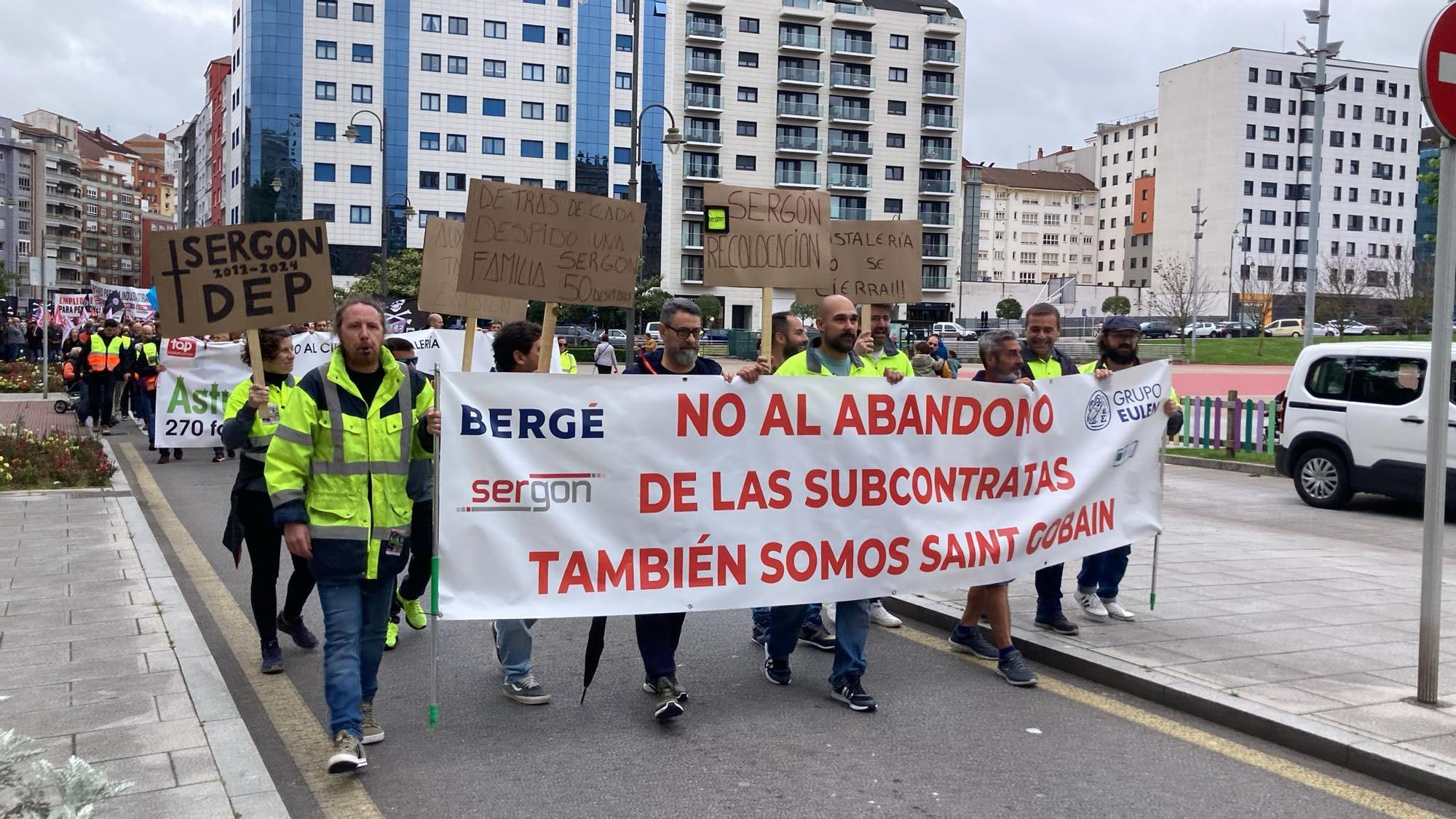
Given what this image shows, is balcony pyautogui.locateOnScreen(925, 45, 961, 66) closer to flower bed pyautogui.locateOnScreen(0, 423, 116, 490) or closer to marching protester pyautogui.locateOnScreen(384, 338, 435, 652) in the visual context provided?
flower bed pyautogui.locateOnScreen(0, 423, 116, 490)

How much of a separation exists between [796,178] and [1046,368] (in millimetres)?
77539

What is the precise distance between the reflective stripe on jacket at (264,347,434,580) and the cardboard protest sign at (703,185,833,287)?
2378mm

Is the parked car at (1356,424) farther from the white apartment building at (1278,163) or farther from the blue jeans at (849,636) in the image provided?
the white apartment building at (1278,163)

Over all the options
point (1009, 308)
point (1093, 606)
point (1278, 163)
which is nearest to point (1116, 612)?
point (1093, 606)

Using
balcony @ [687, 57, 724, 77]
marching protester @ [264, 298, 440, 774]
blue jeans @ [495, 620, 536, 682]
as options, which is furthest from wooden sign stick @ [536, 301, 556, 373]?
balcony @ [687, 57, 724, 77]

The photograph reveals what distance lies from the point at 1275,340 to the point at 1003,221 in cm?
7117

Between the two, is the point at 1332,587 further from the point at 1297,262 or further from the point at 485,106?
the point at 1297,262

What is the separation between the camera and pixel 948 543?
19.6 feet

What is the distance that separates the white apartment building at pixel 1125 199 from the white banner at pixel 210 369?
364ft

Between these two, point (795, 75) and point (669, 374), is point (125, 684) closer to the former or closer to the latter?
point (669, 374)

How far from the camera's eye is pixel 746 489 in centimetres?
552

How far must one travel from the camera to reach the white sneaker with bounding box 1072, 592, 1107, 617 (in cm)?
705

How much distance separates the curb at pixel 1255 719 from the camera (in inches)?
180

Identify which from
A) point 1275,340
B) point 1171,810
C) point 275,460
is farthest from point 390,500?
point 1275,340
